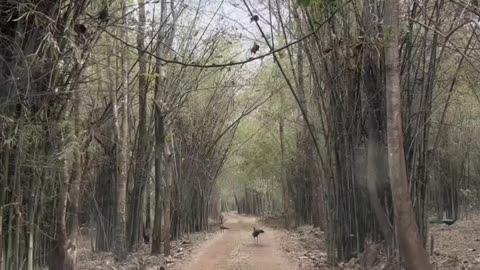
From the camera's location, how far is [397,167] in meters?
4.57

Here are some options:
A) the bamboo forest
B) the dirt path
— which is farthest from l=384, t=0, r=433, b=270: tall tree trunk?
the dirt path

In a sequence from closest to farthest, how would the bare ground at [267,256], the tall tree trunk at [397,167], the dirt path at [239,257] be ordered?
the tall tree trunk at [397,167]
the bare ground at [267,256]
the dirt path at [239,257]

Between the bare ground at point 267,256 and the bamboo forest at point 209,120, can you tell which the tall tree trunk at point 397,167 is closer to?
the bamboo forest at point 209,120

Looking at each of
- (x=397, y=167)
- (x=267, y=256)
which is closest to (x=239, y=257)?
(x=267, y=256)

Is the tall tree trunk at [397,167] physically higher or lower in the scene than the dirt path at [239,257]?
higher

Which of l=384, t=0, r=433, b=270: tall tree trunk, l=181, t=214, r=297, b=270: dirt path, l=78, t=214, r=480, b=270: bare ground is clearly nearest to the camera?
l=384, t=0, r=433, b=270: tall tree trunk

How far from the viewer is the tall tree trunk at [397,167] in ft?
14.8

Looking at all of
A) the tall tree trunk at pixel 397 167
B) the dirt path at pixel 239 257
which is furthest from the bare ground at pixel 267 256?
the tall tree trunk at pixel 397 167

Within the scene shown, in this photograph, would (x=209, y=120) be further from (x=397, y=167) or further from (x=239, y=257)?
(x=397, y=167)

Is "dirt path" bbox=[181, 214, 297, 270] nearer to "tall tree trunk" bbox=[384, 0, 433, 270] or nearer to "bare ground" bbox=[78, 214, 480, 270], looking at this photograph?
"bare ground" bbox=[78, 214, 480, 270]

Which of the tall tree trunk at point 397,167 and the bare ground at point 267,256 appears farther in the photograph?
the bare ground at point 267,256

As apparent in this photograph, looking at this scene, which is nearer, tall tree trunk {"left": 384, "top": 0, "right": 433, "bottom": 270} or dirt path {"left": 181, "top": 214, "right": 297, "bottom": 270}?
tall tree trunk {"left": 384, "top": 0, "right": 433, "bottom": 270}

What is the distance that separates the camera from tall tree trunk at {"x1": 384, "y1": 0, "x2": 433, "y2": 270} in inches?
177

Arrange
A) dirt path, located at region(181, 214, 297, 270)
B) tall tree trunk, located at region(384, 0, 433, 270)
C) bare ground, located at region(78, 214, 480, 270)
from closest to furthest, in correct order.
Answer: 1. tall tree trunk, located at region(384, 0, 433, 270)
2. bare ground, located at region(78, 214, 480, 270)
3. dirt path, located at region(181, 214, 297, 270)
